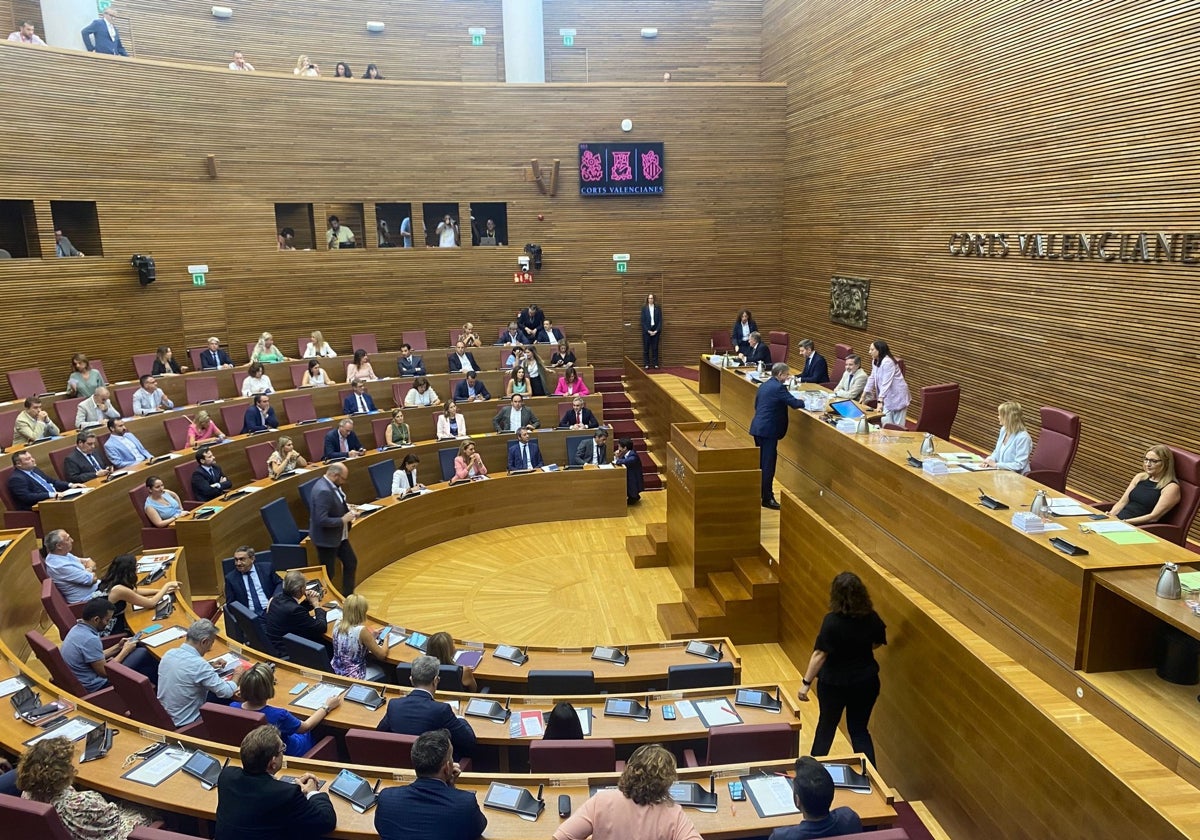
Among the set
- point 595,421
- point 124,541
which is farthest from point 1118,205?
point 124,541

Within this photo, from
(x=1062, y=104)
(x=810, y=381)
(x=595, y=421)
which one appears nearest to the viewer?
(x=1062, y=104)

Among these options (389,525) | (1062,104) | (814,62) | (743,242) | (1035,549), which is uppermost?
(814,62)

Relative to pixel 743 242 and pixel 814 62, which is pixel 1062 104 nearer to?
pixel 814 62

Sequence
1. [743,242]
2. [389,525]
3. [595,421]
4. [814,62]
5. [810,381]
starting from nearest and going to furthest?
[389,525] < [810,381] < [595,421] < [814,62] < [743,242]

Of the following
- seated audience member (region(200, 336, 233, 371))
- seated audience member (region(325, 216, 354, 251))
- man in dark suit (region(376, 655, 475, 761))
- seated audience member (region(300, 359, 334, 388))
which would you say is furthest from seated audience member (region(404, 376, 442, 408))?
man in dark suit (region(376, 655, 475, 761))

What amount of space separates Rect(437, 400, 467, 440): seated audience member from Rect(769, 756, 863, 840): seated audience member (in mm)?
7308

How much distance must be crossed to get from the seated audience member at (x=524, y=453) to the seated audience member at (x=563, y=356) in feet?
6.79

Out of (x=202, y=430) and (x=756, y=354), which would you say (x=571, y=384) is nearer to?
(x=756, y=354)

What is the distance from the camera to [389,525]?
857 cm

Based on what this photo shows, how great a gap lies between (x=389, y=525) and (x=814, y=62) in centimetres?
949

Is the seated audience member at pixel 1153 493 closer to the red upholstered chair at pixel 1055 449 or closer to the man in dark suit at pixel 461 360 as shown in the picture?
the red upholstered chair at pixel 1055 449

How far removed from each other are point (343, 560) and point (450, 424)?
279 cm

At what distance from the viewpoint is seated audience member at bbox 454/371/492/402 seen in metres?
10.7

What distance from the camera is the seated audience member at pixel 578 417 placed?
34.1ft
